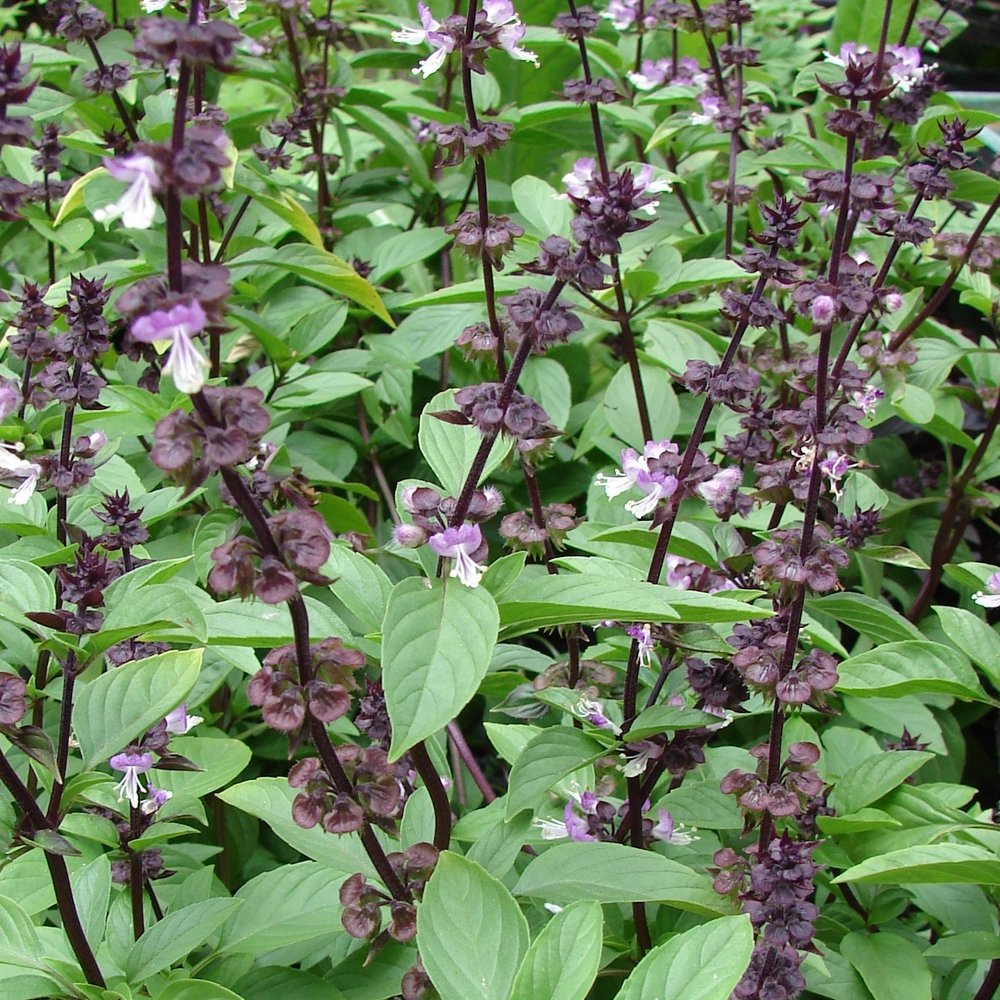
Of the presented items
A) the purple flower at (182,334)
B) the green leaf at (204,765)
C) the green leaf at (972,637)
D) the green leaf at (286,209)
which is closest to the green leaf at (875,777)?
the green leaf at (972,637)

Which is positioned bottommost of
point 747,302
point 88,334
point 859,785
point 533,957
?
point 859,785

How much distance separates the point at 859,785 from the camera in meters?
1.26

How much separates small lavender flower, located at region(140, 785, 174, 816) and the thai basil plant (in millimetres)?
20

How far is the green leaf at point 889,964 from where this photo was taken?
1145mm

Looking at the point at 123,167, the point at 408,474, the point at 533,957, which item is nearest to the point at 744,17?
the point at 408,474

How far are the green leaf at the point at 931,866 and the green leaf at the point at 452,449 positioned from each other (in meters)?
0.54

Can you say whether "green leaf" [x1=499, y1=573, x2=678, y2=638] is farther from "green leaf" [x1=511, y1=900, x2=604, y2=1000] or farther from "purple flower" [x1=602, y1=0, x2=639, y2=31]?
"purple flower" [x1=602, y1=0, x2=639, y2=31]

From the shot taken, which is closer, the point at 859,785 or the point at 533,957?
the point at 533,957

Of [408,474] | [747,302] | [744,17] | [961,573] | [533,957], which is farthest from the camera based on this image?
[408,474]

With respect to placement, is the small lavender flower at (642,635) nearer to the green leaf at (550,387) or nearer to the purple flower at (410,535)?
the purple flower at (410,535)

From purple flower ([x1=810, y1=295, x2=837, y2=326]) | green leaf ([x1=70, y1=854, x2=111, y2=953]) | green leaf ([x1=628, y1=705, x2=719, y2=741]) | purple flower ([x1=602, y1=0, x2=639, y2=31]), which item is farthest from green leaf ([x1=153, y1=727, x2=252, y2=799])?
purple flower ([x1=602, y1=0, x2=639, y2=31])

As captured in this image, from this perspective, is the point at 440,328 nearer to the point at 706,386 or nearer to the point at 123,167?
the point at 706,386

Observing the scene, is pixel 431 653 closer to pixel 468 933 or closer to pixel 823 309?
pixel 468 933

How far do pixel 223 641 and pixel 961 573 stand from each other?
102cm
